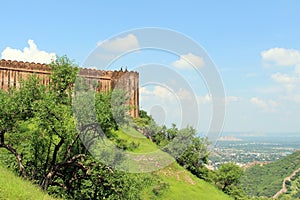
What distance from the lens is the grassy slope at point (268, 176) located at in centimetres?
13788

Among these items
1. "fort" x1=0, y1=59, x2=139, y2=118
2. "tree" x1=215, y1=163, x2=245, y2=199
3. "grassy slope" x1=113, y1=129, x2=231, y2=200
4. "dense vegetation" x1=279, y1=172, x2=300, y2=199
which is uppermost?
"fort" x1=0, y1=59, x2=139, y2=118

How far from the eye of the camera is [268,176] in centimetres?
15862

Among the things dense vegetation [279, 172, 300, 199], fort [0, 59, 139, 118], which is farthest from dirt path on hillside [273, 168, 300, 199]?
fort [0, 59, 139, 118]

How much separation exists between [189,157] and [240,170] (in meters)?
8.99

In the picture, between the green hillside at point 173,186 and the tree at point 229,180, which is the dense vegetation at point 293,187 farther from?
the green hillside at point 173,186

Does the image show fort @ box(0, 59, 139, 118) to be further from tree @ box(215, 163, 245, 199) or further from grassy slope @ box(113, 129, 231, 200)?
tree @ box(215, 163, 245, 199)

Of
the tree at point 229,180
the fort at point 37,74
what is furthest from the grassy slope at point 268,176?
the fort at point 37,74

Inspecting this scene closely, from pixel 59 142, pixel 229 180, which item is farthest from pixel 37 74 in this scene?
pixel 229 180

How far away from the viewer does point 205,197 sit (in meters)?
37.5

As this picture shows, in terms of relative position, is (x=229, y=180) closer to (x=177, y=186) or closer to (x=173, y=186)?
(x=177, y=186)

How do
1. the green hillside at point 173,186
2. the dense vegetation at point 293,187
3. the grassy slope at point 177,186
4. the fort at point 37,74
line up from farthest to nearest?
the dense vegetation at point 293,187 < the fort at point 37,74 < the grassy slope at point 177,186 < the green hillside at point 173,186

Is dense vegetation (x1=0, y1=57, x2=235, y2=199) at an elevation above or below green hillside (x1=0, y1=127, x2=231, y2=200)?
above

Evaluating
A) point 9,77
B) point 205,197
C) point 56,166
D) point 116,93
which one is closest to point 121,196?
point 56,166

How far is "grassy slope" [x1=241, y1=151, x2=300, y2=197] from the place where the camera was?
13788 cm
